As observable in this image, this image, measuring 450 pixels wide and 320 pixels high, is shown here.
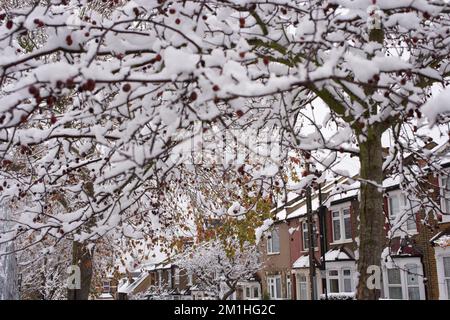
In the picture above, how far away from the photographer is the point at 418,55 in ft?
17.4

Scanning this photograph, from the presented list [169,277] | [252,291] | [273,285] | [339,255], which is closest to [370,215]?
[339,255]

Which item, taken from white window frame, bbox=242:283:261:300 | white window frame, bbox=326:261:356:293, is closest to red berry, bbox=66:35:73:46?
white window frame, bbox=326:261:356:293

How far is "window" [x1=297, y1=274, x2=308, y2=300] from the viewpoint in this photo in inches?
1156

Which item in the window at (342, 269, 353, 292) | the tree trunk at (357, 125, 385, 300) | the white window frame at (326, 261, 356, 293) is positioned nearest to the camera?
the tree trunk at (357, 125, 385, 300)

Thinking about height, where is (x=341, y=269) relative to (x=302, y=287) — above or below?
above

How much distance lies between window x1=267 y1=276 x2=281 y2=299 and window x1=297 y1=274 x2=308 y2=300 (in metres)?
3.08

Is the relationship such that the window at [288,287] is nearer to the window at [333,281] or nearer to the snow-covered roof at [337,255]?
the window at [333,281]

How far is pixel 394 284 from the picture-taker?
69.5ft

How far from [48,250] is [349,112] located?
4.63m

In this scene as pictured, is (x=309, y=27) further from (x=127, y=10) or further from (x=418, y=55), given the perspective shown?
(x=418, y=55)

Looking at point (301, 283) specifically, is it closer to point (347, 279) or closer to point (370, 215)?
point (347, 279)

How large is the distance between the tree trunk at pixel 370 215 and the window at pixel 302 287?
82.8 ft

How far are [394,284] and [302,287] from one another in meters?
9.57

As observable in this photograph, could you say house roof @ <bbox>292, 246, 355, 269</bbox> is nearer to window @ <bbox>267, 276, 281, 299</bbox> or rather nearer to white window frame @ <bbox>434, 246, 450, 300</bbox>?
white window frame @ <bbox>434, 246, 450, 300</bbox>
